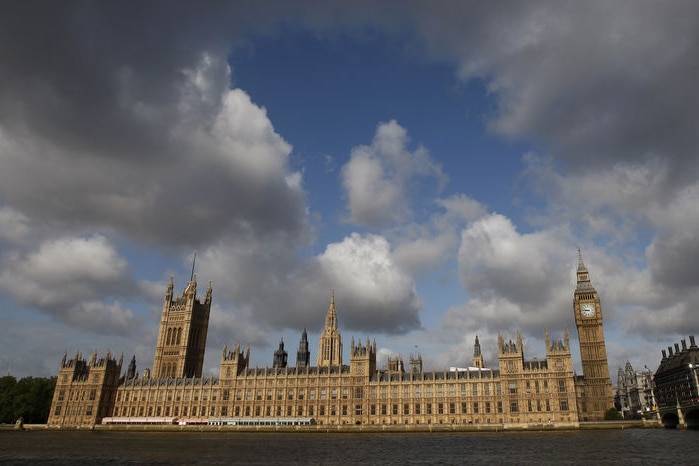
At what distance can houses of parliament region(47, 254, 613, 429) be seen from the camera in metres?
116

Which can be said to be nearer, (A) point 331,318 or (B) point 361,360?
(B) point 361,360

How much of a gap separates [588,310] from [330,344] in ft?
260

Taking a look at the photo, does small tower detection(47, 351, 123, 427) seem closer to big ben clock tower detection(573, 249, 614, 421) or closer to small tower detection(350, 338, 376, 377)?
small tower detection(350, 338, 376, 377)

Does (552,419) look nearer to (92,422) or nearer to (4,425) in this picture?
(92,422)

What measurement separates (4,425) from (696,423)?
161 meters

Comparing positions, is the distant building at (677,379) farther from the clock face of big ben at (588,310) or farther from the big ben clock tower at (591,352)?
the clock face of big ben at (588,310)

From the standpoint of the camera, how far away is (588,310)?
15012cm

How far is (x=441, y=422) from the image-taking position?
4685 inches

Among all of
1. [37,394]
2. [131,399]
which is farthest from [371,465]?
[37,394]

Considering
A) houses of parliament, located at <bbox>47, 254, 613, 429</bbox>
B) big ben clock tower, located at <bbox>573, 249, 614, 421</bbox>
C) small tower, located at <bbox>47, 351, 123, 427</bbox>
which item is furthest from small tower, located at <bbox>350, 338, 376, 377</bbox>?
small tower, located at <bbox>47, 351, 123, 427</bbox>

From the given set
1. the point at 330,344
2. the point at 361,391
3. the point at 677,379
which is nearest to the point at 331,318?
the point at 330,344

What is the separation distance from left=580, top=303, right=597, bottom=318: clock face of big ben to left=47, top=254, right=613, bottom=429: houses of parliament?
26 centimetres

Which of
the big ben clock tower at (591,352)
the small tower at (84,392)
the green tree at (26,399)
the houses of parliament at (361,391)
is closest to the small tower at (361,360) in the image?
the houses of parliament at (361,391)

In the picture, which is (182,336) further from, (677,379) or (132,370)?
(677,379)
